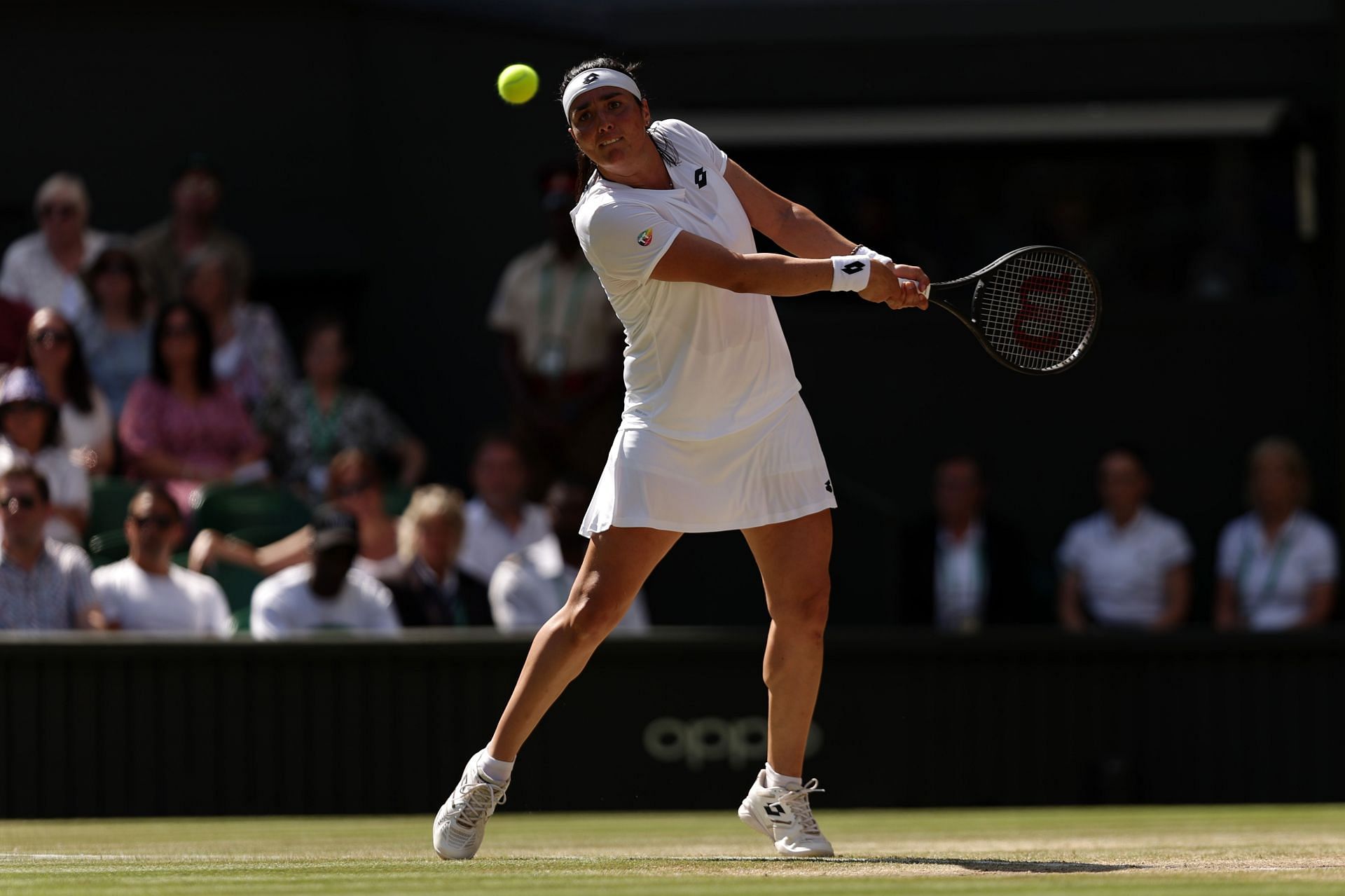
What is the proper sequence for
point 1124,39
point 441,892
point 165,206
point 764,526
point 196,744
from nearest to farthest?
point 441,892 → point 764,526 → point 196,744 → point 1124,39 → point 165,206

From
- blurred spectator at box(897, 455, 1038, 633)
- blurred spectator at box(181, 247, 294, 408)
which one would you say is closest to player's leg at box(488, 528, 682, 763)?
blurred spectator at box(897, 455, 1038, 633)

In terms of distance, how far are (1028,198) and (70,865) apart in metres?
6.66

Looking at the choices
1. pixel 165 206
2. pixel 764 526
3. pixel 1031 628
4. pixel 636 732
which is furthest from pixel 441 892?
pixel 165 206

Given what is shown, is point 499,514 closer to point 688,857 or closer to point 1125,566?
point 1125,566

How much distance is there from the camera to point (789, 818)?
15.3 feet

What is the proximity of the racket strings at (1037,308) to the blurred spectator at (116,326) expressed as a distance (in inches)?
196

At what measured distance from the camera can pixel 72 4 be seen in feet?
35.6

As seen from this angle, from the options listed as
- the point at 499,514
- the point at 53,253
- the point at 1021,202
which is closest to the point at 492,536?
the point at 499,514

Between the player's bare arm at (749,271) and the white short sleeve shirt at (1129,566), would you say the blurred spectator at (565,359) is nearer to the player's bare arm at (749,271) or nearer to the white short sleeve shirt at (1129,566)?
the white short sleeve shirt at (1129,566)

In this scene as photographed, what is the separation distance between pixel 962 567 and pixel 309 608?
9.36 feet

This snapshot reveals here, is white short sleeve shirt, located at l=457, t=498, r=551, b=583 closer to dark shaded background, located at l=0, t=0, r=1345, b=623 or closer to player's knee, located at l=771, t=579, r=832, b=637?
dark shaded background, located at l=0, t=0, r=1345, b=623

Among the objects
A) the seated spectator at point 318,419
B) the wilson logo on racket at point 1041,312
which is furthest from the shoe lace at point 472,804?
the seated spectator at point 318,419

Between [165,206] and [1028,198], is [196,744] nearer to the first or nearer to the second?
[165,206]

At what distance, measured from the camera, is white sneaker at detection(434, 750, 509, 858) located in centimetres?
454
